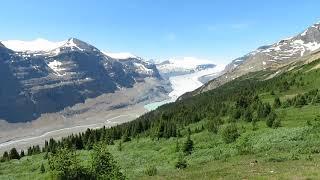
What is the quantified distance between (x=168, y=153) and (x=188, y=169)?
2444 centimetres

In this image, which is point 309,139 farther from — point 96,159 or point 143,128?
point 143,128

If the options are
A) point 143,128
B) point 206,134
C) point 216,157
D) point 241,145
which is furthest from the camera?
point 143,128

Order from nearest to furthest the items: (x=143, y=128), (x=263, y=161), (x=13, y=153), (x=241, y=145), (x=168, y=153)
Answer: (x=263, y=161)
(x=241, y=145)
(x=168, y=153)
(x=13, y=153)
(x=143, y=128)

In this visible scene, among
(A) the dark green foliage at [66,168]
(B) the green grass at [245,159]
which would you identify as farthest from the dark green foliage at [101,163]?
(B) the green grass at [245,159]

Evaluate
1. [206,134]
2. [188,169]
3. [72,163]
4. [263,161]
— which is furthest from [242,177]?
[206,134]

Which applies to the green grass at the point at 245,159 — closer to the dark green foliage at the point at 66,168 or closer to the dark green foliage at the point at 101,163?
the dark green foliage at the point at 101,163

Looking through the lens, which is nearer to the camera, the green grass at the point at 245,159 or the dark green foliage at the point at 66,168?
the green grass at the point at 245,159

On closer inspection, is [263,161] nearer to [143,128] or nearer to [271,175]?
[271,175]

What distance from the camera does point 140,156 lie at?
87625 mm

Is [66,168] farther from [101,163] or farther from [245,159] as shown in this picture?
[245,159]

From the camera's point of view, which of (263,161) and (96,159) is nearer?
(96,159)

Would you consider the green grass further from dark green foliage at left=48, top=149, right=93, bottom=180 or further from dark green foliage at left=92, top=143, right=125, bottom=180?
dark green foliage at left=48, top=149, right=93, bottom=180

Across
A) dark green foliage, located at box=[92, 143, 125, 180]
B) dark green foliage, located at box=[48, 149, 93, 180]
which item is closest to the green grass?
dark green foliage, located at box=[92, 143, 125, 180]

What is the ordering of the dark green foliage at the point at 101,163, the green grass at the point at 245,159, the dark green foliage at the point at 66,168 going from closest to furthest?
1. the green grass at the point at 245,159
2. the dark green foliage at the point at 101,163
3. the dark green foliage at the point at 66,168
